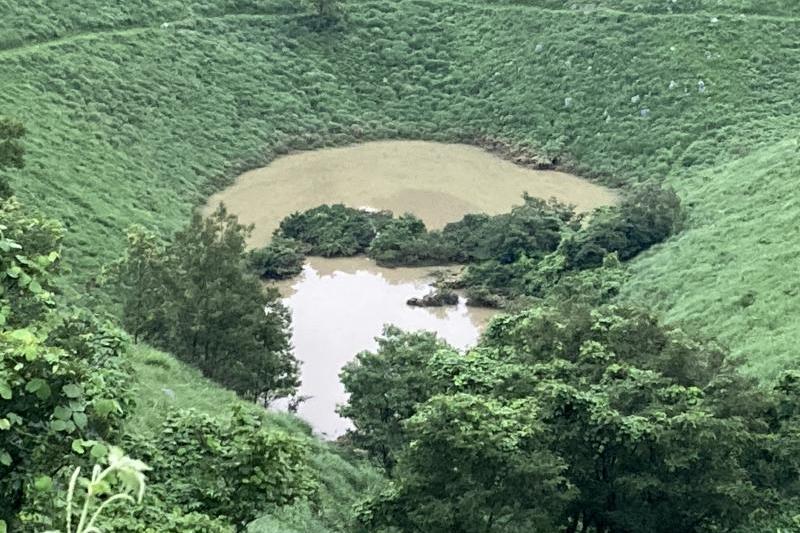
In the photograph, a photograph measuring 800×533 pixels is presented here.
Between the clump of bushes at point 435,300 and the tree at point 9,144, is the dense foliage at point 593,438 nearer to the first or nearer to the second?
the tree at point 9,144

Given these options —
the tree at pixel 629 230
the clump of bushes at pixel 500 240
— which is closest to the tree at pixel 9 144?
the clump of bushes at pixel 500 240

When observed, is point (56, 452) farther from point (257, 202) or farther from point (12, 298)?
point (257, 202)

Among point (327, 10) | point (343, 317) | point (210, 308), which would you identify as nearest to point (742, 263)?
point (343, 317)

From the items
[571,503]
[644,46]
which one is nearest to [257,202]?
[644,46]

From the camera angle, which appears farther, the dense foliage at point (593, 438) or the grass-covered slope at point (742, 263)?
the grass-covered slope at point (742, 263)

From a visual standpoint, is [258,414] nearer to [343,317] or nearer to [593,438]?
[593,438]
